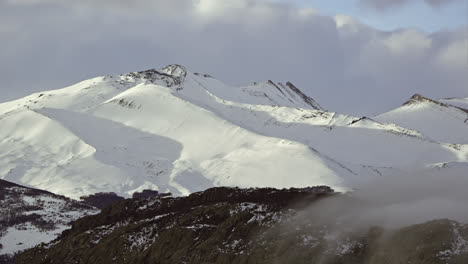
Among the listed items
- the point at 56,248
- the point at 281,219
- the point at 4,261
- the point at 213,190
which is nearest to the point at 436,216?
the point at 281,219

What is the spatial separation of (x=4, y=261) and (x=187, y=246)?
53211 millimetres

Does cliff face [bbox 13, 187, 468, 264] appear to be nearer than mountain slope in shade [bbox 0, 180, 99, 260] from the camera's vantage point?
Yes

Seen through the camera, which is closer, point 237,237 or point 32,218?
point 237,237

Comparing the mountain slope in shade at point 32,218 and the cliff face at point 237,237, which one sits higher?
the cliff face at point 237,237

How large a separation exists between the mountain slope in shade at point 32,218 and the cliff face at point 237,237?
3638 centimetres

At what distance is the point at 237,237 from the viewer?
322 feet

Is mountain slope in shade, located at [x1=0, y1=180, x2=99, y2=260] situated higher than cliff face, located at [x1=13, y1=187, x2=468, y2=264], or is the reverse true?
cliff face, located at [x1=13, y1=187, x2=468, y2=264]

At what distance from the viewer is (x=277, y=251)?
92.7 metres

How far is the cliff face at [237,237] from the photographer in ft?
283

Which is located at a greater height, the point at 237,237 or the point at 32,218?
the point at 237,237

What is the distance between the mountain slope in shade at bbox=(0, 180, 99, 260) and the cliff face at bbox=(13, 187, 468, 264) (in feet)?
119

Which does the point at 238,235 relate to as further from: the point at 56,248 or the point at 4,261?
the point at 4,261

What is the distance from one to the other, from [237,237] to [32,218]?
88.4m

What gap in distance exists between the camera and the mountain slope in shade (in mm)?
153875
